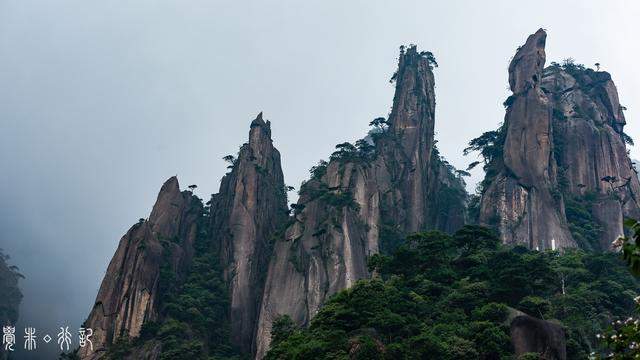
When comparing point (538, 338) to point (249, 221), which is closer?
point (538, 338)

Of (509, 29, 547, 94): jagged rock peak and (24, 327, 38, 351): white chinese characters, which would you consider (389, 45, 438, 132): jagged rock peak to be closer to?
(509, 29, 547, 94): jagged rock peak

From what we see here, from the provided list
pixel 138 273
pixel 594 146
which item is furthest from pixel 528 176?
pixel 138 273

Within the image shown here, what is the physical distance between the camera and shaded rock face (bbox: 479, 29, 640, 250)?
61469 millimetres

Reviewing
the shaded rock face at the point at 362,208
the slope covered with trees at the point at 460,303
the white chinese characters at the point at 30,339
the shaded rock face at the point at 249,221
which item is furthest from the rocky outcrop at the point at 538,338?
the white chinese characters at the point at 30,339

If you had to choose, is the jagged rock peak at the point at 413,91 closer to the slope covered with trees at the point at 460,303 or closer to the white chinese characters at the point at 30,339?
the slope covered with trees at the point at 460,303

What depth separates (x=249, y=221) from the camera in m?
67.8

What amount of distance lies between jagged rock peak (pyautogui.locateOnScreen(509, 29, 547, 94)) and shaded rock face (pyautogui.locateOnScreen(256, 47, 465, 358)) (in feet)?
43.1

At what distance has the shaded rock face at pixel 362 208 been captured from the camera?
59281mm

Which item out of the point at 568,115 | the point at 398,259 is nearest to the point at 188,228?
the point at 398,259

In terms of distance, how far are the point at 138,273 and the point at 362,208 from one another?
23475 millimetres

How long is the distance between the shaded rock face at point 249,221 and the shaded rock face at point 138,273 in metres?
4.80

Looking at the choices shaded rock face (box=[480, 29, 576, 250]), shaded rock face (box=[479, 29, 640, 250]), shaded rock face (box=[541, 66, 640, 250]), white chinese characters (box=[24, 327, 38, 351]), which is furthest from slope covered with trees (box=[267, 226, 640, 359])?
white chinese characters (box=[24, 327, 38, 351])

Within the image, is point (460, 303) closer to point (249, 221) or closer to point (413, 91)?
point (249, 221)

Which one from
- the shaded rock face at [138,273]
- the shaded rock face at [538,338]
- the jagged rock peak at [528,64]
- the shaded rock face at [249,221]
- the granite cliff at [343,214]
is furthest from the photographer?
the jagged rock peak at [528,64]
